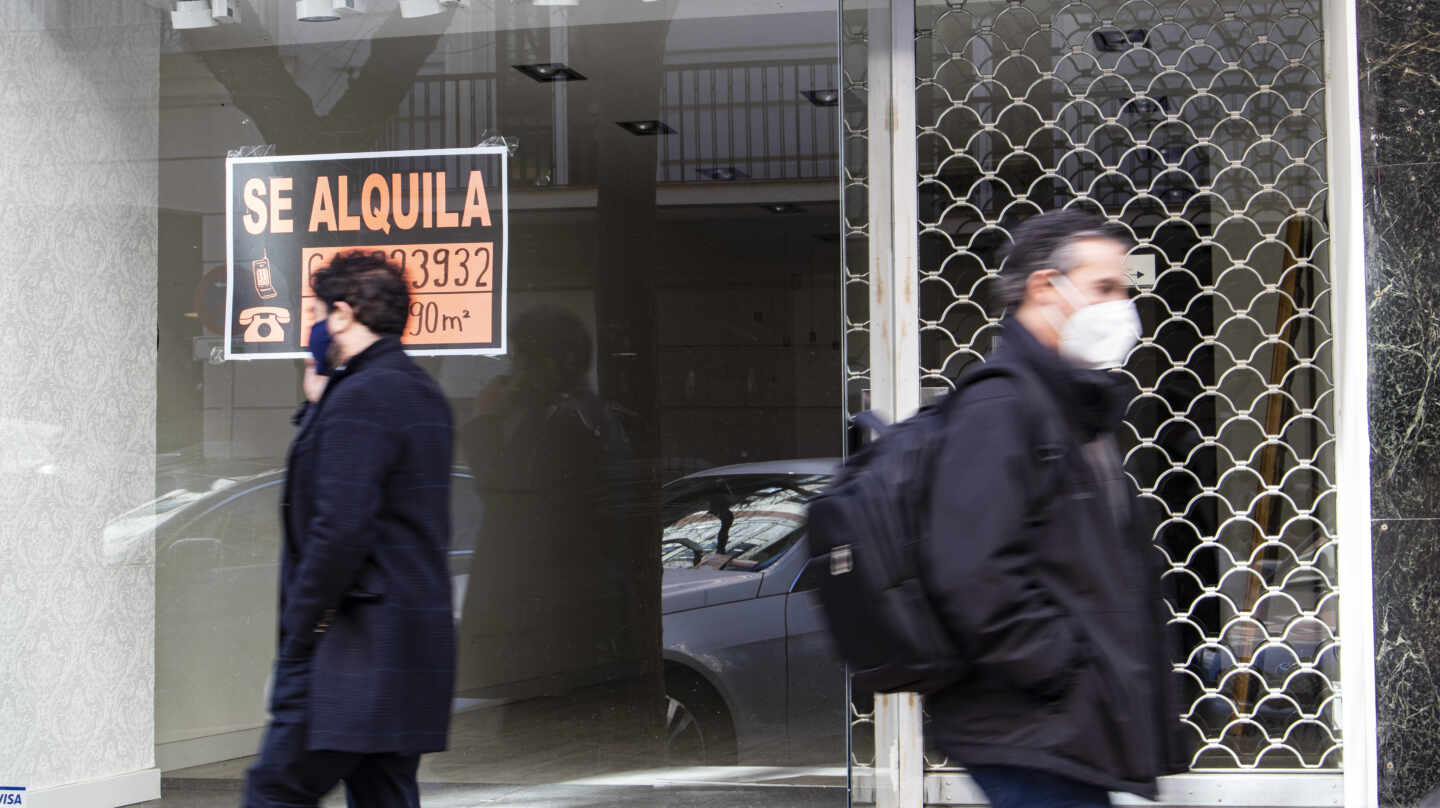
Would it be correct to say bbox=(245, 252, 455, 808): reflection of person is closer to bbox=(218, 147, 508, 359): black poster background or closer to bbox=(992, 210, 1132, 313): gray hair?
bbox=(992, 210, 1132, 313): gray hair

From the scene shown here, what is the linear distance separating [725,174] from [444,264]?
1.17 meters

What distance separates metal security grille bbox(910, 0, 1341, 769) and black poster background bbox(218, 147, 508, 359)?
1.67m

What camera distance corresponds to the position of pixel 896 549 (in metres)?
2.15

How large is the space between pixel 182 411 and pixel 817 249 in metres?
2.67

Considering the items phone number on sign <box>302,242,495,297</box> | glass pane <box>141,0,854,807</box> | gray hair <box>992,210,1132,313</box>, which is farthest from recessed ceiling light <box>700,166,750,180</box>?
gray hair <box>992,210,1132,313</box>

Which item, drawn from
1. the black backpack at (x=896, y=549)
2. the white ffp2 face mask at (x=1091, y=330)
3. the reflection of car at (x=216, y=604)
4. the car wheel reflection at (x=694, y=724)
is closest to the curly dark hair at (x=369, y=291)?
the black backpack at (x=896, y=549)

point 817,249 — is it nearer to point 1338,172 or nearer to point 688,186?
point 688,186

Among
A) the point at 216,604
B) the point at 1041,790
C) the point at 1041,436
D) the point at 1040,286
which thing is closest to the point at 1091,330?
the point at 1040,286

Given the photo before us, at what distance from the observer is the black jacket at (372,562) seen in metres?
2.88

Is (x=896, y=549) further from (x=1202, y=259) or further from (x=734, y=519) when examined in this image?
(x=1202, y=259)

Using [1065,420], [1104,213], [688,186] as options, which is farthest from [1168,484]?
[1065,420]

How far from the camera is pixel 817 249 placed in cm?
528

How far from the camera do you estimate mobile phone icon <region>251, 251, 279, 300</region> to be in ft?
17.4

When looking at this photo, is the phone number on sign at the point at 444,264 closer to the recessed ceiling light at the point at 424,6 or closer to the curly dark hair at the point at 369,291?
the recessed ceiling light at the point at 424,6
